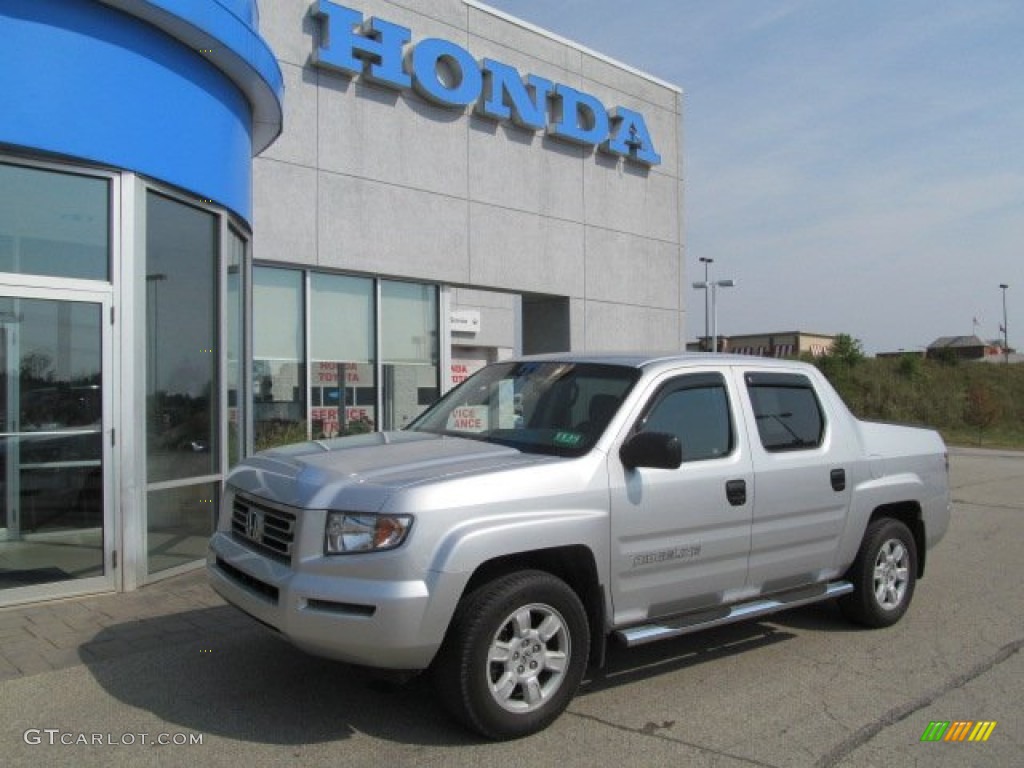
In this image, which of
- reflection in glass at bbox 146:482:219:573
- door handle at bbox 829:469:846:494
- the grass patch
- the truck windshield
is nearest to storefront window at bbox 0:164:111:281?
reflection in glass at bbox 146:482:219:573

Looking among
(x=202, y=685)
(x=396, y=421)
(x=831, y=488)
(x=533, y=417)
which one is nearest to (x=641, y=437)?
(x=533, y=417)

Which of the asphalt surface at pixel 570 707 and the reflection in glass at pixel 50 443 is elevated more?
the reflection in glass at pixel 50 443

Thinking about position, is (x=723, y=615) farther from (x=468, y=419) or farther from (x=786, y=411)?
(x=468, y=419)

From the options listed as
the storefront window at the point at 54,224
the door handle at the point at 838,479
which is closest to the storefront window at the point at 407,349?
the storefront window at the point at 54,224

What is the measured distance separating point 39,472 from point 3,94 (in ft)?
8.71

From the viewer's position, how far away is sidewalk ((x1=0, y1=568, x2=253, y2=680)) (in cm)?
532

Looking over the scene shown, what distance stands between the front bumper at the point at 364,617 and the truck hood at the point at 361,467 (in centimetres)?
35

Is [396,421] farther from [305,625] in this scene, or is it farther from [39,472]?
[305,625]

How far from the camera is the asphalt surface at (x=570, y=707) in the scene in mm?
4066

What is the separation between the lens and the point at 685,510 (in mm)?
4863

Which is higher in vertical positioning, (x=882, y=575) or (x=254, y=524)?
(x=254, y=524)

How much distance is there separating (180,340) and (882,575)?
5763 millimetres

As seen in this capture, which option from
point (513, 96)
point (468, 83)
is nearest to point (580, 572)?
point (468, 83)

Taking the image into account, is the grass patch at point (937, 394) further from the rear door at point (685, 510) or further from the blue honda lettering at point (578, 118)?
the rear door at point (685, 510)
